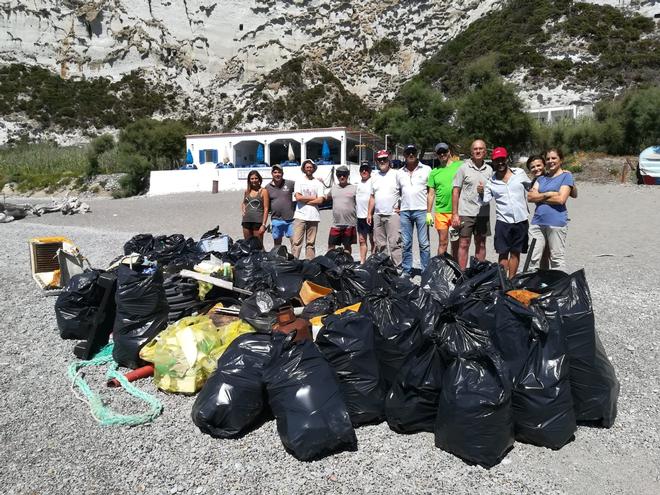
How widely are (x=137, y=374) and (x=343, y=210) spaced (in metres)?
3.35

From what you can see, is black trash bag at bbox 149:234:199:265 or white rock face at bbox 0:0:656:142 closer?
black trash bag at bbox 149:234:199:265

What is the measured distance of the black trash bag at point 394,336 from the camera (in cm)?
278

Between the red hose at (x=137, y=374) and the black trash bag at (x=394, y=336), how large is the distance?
5.43 feet

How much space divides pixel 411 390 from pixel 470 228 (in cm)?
302

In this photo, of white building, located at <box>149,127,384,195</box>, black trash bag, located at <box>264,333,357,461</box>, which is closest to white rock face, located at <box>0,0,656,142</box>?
white building, located at <box>149,127,384,195</box>

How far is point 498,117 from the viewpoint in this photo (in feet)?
94.5

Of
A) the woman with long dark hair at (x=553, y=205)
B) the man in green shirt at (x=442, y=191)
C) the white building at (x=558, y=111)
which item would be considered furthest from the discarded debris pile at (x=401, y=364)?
the white building at (x=558, y=111)

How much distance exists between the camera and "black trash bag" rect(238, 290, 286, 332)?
339 cm

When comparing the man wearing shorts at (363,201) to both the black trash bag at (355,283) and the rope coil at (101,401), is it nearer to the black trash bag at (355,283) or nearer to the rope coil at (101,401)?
the black trash bag at (355,283)

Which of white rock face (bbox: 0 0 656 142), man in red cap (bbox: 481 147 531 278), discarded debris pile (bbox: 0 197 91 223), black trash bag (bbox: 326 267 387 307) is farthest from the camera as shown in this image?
white rock face (bbox: 0 0 656 142)

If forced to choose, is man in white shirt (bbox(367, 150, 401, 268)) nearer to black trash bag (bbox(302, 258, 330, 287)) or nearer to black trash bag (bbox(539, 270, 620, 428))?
black trash bag (bbox(302, 258, 330, 287))

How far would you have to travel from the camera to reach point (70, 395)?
10.1ft

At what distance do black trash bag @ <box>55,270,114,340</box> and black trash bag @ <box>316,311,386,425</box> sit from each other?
7.66 feet

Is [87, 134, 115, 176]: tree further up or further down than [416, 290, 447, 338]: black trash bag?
further up
